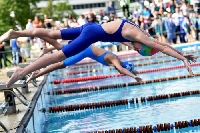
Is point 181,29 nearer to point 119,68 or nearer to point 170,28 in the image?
point 170,28

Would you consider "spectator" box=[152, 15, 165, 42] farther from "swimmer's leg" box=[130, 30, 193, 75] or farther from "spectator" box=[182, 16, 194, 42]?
"swimmer's leg" box=[130, 30, 193, 75]

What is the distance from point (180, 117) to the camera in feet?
24.3

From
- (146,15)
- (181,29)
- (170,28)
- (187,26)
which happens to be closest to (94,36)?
(170,28)

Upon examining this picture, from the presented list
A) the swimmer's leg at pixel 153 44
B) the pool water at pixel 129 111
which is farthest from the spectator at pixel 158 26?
the swimmer's leg at pixel 153 44

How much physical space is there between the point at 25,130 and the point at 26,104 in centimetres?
194

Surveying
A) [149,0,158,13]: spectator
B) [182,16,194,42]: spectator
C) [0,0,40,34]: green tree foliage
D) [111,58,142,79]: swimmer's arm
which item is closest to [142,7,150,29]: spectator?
[149,0,158,13]: spectator

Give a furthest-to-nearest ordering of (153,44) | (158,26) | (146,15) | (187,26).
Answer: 1. (146,15)
2. (158,26)
3. (187,26)
4. (153,44)

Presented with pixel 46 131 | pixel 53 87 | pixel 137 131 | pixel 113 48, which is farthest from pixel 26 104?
pixel 113 48

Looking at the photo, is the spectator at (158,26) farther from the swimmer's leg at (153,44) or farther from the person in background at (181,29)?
the swimmer's leg at (153,44)

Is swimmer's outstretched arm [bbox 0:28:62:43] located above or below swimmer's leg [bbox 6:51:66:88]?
above

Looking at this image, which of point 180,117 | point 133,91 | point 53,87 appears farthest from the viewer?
point 53,87

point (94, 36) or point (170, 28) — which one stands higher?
point (170, 28)

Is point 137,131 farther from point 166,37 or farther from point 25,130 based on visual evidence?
point 166,37

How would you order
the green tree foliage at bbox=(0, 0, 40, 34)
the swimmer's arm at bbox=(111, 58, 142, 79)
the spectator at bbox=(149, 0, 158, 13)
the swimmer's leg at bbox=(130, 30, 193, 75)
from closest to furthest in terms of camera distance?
the swimmer's leg at bbox=(130, 30, 193, 75) → the swimmer's arm at bbox=(111, 58, 142, 79) → the spectator at bbox=(149, 0, 158, 13) → the green tree foliage at bbox=(0, 0, 40, 34)
